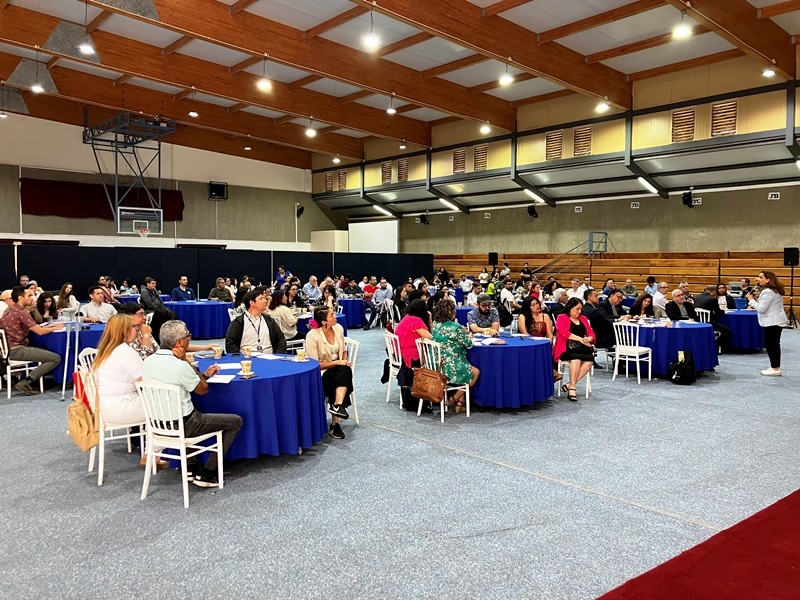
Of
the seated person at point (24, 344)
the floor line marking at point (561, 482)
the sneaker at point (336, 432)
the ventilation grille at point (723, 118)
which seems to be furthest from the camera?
the ventilation grille at point (723, 118)

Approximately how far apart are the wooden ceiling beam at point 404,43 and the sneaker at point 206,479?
870 centimetres

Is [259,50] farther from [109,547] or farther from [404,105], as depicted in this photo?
[109,547]

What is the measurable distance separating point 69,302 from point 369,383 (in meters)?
4.57

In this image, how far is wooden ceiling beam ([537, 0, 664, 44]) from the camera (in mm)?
8744

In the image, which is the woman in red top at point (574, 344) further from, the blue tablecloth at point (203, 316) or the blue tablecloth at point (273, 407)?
the blue tablecloth at point (203, 316)

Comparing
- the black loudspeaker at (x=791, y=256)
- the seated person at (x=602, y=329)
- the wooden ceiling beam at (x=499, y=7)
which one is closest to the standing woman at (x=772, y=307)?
the seated person at (x=602, y=329)

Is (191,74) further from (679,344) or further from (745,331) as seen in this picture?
A: (745,331)

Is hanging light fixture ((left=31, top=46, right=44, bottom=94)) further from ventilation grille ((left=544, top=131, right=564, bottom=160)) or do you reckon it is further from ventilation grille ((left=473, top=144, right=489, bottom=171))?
ventilation grille ((left=544, top=131, right=564, bottom=160))

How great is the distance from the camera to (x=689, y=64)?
12.3m

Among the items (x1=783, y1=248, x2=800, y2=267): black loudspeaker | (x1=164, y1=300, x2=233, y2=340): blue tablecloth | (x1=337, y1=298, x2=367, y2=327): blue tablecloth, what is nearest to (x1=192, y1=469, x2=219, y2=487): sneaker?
(x1=164, y1=300, x2=233, y2=340): blue tablecloth

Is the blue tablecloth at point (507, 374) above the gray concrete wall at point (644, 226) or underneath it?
underneath

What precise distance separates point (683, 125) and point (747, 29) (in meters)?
4.03

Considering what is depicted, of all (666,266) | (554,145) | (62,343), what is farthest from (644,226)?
(62,343)

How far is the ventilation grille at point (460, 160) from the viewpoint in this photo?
17547mm
